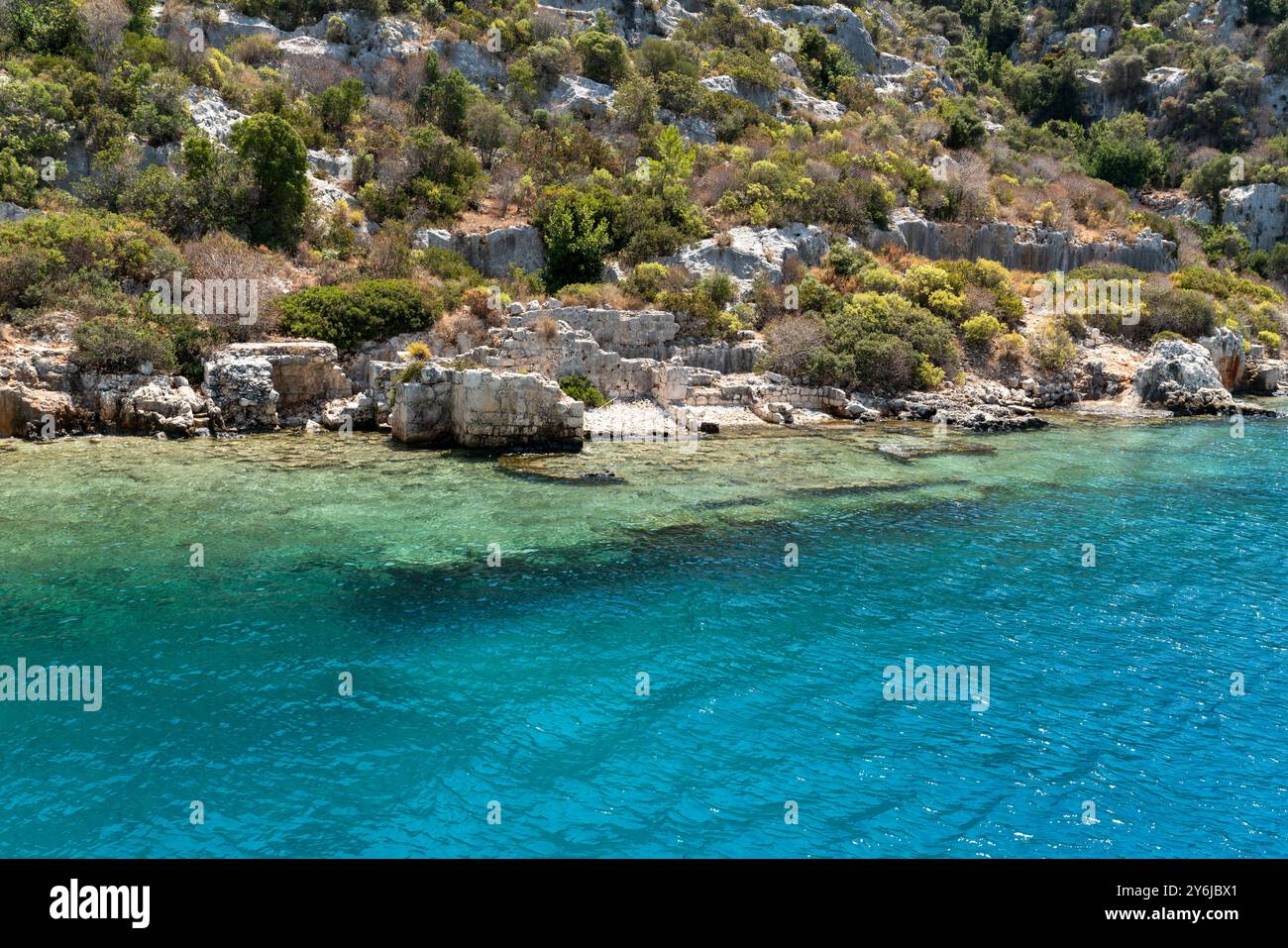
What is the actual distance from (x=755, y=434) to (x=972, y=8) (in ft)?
248

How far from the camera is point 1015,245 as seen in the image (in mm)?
45469

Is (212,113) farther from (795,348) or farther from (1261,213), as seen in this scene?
(1261,213)

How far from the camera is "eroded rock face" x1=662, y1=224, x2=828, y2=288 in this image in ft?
122

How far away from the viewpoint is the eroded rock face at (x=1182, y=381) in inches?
1329

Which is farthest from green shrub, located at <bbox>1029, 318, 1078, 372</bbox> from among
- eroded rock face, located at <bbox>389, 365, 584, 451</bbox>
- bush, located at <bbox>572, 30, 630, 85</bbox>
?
bush, located at <bbox>572, 30, 630, 85</bbox>

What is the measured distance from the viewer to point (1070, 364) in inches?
1447

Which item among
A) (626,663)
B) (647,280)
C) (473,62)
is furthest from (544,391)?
(473,62)

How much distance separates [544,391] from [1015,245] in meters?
34.3

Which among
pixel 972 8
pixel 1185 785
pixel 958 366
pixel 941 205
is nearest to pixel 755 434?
pixel 958 366

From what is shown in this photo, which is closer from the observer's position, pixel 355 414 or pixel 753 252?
pixel 355 414

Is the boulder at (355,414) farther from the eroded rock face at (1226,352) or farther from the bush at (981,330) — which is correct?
the eroded rock face at (1226,352)

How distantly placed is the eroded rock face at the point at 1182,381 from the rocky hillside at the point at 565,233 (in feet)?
0.51

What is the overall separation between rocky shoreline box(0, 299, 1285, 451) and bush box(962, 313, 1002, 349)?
2152 mm

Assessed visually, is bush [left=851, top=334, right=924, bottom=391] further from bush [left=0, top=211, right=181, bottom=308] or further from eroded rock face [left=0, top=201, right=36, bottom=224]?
eroded rock face [left=0, top=201, right=36, bottom=224]
